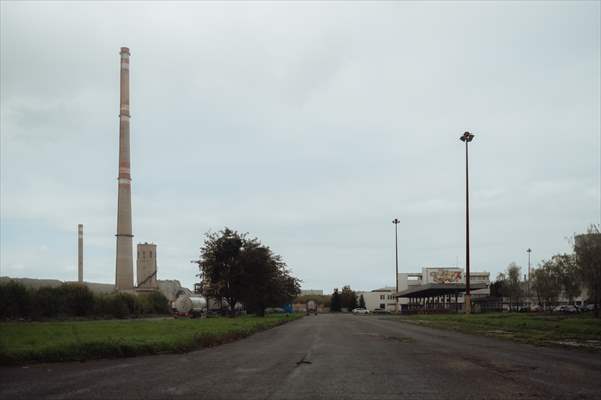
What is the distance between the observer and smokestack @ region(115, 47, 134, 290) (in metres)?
72.9

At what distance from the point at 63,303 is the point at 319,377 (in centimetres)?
4666

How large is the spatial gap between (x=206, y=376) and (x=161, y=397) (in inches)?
107

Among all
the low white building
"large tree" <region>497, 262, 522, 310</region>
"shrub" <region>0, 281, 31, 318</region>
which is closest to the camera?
"shrub" <region>0, 281, 31, 318</region>

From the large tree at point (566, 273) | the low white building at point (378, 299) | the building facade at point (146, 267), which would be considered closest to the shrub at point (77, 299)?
the building facade at point (146, 267)

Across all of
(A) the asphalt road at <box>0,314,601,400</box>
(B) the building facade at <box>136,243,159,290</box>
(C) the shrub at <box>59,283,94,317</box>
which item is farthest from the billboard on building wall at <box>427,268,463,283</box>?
(A) the asphalt road at <box>0,314,601,400</box>

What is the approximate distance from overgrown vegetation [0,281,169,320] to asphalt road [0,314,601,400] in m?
36.8

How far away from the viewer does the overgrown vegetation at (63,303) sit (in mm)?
46969

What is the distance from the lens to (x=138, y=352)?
661 inches

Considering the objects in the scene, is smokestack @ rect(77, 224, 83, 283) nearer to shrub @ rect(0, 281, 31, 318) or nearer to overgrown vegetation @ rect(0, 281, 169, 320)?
overgrown vegetation @ rect(0, 281, 169, 320)

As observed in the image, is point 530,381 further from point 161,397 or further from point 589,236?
point 589,236

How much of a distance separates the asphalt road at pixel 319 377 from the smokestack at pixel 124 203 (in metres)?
59.9

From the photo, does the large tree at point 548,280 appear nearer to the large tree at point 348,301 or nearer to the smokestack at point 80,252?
the smokestack at point 80,252

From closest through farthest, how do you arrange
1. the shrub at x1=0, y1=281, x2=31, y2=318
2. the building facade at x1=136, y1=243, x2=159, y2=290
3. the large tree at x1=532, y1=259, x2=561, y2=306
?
the shrub at x1=0, y1=281, x2=31, y2=318 → the large tree at x1=532, y1=259, x2=561, y2=306 → the building facade at x1=136, y1=243, x2=159, y2=290

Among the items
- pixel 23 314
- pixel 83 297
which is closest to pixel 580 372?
pixel 23 314
